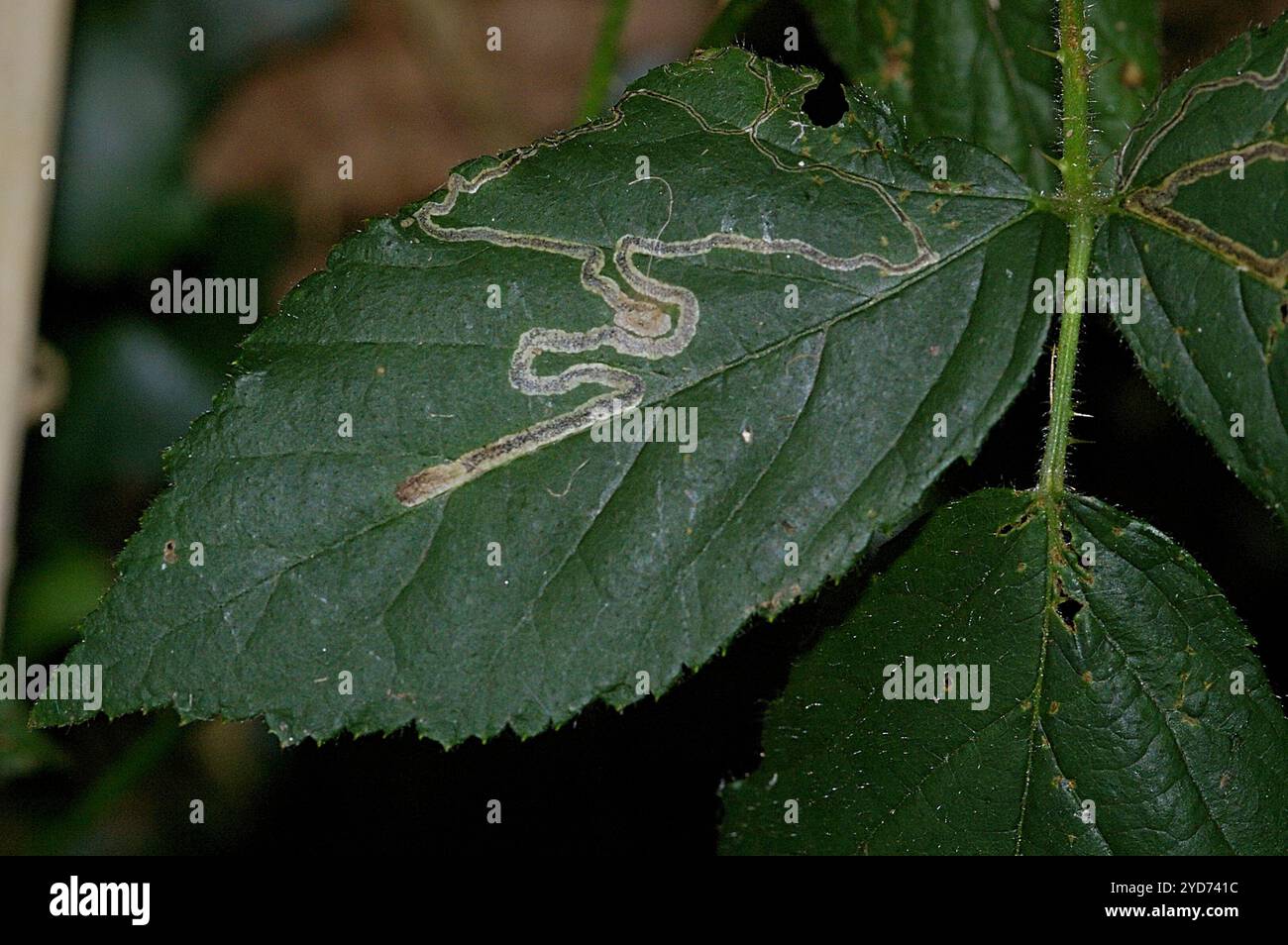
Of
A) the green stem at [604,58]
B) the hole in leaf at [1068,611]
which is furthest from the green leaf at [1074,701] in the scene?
the green stem at [604,58]

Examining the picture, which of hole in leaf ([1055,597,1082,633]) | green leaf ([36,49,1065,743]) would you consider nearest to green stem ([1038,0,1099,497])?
green leaf ([36,49,1065,743])

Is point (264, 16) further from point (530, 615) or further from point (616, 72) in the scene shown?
point (530, 615)

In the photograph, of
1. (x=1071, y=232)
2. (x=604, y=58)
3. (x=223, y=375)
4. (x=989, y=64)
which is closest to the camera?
(x=1071, y=232)

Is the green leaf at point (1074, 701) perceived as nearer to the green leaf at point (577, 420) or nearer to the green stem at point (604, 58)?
the green leaf at point (577, 420)

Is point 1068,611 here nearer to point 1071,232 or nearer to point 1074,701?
point 1074,701

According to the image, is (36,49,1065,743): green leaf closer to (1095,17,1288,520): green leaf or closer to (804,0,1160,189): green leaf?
(1095,17,1288,520): green leaf

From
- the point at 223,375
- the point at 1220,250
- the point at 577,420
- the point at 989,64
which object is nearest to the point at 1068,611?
the point at 1220,250

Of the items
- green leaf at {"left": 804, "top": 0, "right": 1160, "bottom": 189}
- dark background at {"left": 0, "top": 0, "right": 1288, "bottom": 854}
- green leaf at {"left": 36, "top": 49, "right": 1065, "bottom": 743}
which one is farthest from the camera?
dark background at {"left": 0, "top": 0, "right": 1288, "bottom": 854}
